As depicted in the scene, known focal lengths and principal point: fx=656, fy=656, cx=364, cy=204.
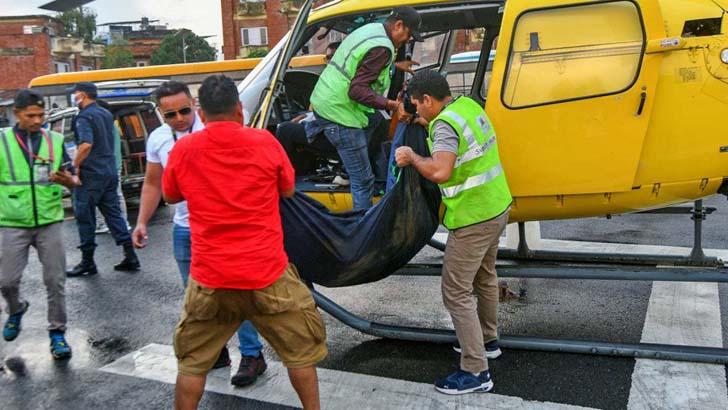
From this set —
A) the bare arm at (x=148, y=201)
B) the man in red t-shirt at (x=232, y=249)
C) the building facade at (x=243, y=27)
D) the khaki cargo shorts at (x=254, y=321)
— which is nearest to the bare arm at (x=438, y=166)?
the man in red t-shirt at (x=232, y=249)

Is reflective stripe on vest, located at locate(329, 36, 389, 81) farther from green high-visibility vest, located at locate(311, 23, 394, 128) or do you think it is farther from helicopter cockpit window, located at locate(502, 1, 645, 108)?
helicopter cockpit window, located at locate(502, 1, 645, 108)

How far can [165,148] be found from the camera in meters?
4.02

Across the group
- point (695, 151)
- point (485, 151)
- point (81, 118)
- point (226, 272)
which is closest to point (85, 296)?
point (81, 118)

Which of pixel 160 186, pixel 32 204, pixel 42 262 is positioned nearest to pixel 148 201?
pixel 160 186

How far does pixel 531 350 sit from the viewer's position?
4477 mm

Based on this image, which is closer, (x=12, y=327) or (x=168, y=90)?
(x=168, y=90)

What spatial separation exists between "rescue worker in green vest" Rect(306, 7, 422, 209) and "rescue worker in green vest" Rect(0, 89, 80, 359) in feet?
6.48

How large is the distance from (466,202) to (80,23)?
66.4 m

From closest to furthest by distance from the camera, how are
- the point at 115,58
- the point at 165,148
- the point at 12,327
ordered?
the point at 165,148 → the point at 12,327 → the point at 115,58

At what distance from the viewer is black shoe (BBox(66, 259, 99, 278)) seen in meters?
7.13

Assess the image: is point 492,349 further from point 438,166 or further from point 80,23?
point 80,23

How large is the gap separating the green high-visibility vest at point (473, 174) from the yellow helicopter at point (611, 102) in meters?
0.47

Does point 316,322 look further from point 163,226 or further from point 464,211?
point 163,226

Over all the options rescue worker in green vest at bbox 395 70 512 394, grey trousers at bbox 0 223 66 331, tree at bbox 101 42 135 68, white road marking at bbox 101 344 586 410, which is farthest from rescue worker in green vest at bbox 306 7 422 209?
tree at bbox 101 42 135 68
